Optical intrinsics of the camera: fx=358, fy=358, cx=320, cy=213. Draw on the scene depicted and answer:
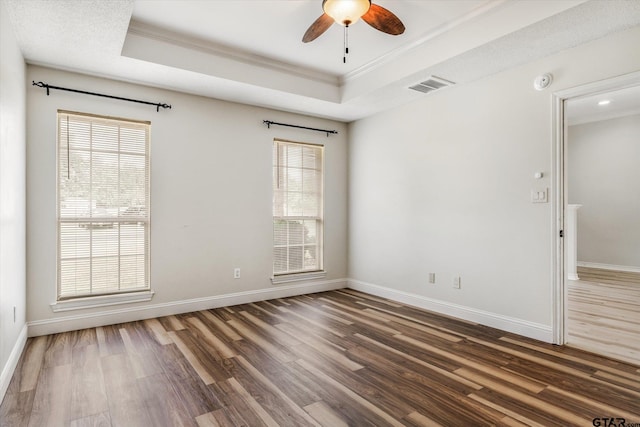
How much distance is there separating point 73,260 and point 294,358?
8.16 feet

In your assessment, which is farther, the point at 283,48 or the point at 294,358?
the point at 283,48

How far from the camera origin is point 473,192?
12.8ft

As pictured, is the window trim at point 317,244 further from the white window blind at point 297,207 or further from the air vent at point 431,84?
the air vent at point 431,84

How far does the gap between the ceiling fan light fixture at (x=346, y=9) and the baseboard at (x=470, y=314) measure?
310 centimetres

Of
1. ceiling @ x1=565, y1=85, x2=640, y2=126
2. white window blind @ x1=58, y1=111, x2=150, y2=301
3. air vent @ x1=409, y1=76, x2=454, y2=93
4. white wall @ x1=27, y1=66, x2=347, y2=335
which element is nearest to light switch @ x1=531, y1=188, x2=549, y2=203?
air vent @ x1=409, y1=76, x2=454, y2=93

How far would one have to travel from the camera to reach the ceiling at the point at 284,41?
2633 mm

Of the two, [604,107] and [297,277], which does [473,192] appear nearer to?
[297,277]

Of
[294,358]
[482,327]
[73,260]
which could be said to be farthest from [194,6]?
[482,327]

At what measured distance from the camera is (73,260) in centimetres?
361

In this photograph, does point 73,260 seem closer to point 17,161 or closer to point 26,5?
point 17,161

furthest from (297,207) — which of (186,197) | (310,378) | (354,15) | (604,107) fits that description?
(604,107)

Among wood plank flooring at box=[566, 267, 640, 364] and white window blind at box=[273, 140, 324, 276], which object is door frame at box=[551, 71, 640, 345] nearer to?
wood plank flooring at box=[566, 267, 640, 364]

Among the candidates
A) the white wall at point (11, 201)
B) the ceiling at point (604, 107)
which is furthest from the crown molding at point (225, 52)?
the ceiling at point (604, 107)

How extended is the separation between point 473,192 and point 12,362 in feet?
14.2
